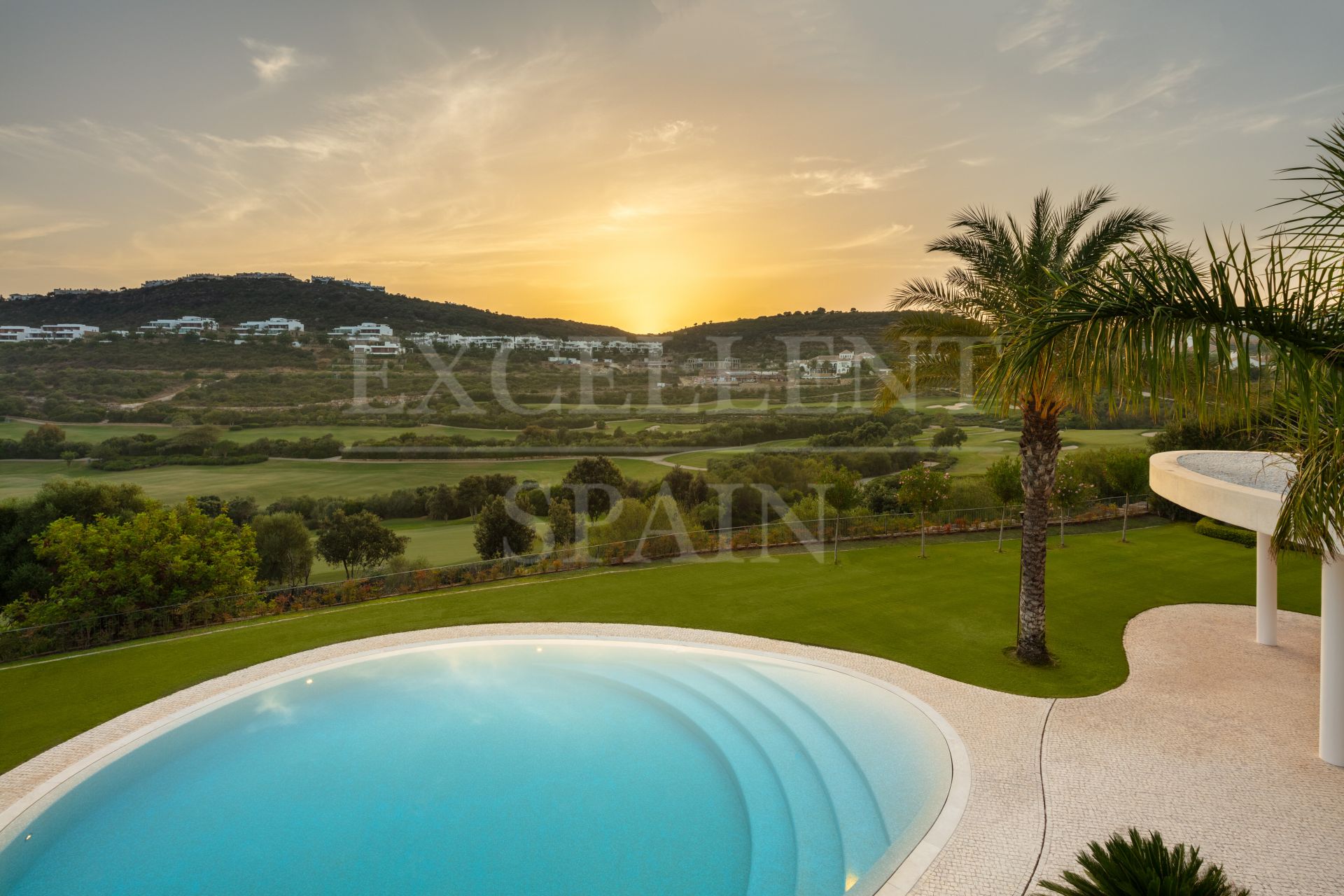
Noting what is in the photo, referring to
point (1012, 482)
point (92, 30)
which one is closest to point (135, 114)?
point (92, 30)

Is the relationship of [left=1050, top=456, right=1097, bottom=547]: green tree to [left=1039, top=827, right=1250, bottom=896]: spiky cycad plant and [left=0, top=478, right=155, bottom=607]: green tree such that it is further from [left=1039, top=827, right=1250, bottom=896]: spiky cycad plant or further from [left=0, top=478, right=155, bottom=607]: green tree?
[left=0, top=478, right=155, bottom=607]: green tree

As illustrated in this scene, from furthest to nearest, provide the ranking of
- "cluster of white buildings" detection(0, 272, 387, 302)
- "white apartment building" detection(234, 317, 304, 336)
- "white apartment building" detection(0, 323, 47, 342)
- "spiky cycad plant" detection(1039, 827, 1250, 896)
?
"white apartment building" detection(234, 317, 304, 336) → "cluster of white buildings" detection(0, 272, 387, 302) → "white apartment building" detection(0, 323, 47, 342) → "spiky cycad plant" detection(1039, 827, 1250, 896)

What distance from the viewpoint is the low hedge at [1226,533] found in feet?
55.5

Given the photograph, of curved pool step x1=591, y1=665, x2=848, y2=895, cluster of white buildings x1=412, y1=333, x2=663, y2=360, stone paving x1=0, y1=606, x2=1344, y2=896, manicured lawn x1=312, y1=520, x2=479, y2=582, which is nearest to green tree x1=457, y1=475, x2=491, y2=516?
manicured lawn x1=312, y1=520, x2=479, y2=582

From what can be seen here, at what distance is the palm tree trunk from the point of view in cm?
910

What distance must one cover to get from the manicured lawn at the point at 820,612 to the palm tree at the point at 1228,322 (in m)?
6.04

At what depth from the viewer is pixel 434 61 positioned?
23266mm

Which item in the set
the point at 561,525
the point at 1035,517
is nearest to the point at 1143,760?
the point at 1035,517

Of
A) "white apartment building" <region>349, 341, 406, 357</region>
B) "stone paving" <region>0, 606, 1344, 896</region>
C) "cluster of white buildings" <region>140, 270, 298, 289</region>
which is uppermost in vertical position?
"cluster of white buildings" <region>140, 270, 298, 289</region>

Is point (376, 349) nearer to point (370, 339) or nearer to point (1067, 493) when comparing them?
point (370, 339)

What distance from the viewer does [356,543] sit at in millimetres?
25250

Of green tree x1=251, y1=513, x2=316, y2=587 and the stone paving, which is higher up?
the stone paving

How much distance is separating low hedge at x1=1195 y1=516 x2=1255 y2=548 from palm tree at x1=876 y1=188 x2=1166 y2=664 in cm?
1142

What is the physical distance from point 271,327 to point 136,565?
1055 inches
